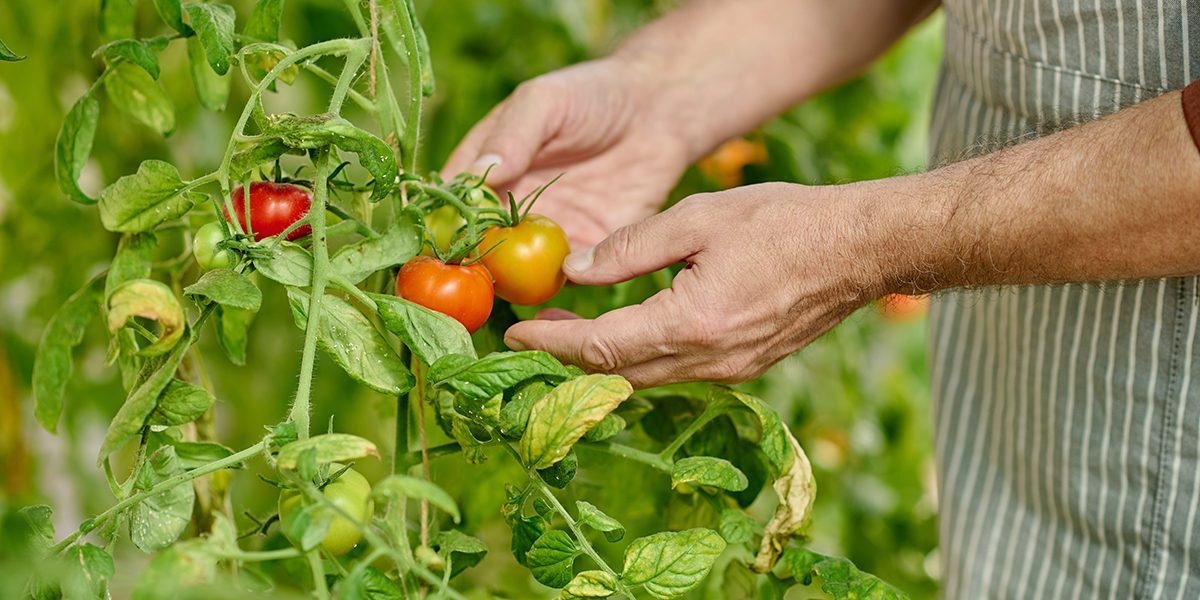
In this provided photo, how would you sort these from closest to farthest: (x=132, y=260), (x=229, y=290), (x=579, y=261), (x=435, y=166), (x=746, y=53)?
(x=229, y=290) < (x=132, y=260) < (x=579, y=261) < (x=746, y=53) < (x=435, y=166)

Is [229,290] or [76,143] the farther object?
[76,143]

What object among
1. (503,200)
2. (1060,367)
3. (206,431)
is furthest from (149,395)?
(1060,367)

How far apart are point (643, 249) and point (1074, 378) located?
389mm

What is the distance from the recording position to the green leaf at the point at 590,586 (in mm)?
543

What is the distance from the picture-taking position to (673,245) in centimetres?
70

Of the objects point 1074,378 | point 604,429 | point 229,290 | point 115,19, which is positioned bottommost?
point 1074,378

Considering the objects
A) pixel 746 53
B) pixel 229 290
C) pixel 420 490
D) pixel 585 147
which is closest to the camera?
pixel 420 490

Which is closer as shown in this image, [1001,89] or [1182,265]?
[1182,265]

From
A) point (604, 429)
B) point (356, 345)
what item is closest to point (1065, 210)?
point (604, 429)

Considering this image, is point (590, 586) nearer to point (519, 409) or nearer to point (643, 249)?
point (519, 409)

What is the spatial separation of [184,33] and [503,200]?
12.9 inches

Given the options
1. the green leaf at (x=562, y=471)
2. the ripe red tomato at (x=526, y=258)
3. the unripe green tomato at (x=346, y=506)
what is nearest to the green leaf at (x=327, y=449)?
the unripe green tomato at (x=346, y=506)

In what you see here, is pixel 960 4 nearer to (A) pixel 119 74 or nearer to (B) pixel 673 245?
(B) pixel 673 245

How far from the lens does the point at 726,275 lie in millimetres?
685
